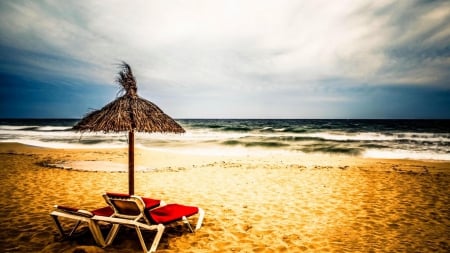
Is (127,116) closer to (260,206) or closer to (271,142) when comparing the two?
(260,206)

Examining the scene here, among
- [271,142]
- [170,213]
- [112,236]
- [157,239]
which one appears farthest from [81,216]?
[271,142]

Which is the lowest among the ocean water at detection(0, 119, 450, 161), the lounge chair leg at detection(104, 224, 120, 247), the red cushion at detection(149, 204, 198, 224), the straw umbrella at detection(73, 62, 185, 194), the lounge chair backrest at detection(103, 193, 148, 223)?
the ocean water at detection(0, 119, 450, 161)

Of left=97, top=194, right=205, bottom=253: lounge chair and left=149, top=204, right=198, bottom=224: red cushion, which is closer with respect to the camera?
left=97, top=194, right=205, bottom=253: lounge chair

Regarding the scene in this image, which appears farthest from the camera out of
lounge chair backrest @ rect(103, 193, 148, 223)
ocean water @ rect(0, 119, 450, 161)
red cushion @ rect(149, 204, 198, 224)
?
ocean water @ rect(0, 119, 450, 161)

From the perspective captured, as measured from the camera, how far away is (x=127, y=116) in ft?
14.6

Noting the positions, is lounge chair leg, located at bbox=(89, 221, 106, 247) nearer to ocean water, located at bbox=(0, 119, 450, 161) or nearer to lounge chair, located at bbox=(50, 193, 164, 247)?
lounge chair, located at bbox=(50, 193, 164, 247)

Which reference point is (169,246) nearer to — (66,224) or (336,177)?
(66,224)

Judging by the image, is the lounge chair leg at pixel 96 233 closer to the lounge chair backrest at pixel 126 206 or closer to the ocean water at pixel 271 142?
the lounge chair backrest at pixel 126 206

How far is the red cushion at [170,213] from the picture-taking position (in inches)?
151

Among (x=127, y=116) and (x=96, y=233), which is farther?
(x=127, y=116)

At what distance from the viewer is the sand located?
3918 millimetres

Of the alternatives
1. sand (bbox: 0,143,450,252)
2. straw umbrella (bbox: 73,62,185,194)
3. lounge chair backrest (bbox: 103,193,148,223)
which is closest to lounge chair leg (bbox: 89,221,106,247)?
sand (bbox: 0,143,450,252)

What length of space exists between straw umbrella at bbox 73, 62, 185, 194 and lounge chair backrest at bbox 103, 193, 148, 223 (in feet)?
3.37

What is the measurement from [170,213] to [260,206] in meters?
2.38
